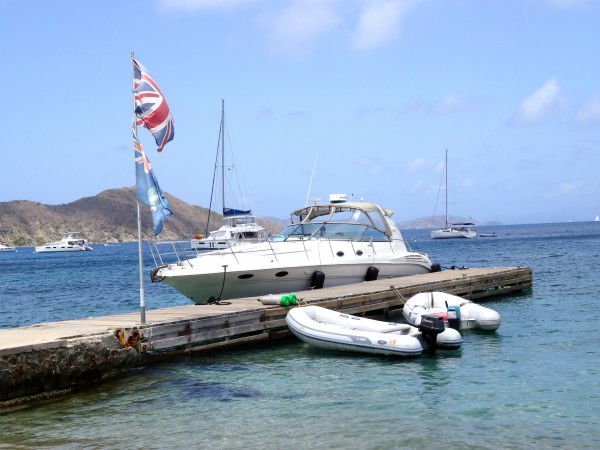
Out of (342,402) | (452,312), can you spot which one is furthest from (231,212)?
(342,402)

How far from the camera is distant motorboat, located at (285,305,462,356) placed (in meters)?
13.2

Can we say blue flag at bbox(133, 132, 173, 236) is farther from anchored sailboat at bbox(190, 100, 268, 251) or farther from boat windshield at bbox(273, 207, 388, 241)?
anchored sailboat at bbox(190, 100, 268, 251)

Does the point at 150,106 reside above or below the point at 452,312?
above

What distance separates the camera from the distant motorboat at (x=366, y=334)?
43.5ft

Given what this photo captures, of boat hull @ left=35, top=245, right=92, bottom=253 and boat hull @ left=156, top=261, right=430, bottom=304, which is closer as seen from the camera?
boat hull @ left=156, top=261, right=430, bottom=304

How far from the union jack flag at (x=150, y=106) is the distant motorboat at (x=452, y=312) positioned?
22.4 feet

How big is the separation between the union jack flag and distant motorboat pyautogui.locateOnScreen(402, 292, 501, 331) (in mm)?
6841

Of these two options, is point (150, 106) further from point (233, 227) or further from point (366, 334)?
point (233, 227)

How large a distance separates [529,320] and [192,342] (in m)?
9.27

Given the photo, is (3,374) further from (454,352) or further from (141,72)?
(454,352)

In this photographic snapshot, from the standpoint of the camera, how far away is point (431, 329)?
13617 millimetres

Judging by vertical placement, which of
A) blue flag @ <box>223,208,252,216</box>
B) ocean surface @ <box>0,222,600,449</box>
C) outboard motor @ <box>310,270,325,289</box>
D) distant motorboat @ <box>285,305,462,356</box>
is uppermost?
blue flag @ <box>223,208,252,216</box>

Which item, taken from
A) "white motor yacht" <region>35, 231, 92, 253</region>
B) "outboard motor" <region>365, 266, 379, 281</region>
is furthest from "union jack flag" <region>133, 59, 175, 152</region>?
"white motor yacht" <region>35, 231, 92, 253</region>

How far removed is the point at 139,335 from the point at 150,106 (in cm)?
384
